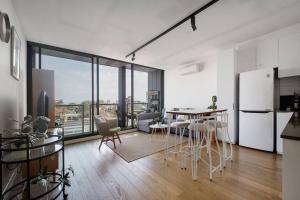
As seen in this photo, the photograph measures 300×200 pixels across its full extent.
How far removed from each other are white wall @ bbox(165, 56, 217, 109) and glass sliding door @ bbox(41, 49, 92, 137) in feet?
10.6

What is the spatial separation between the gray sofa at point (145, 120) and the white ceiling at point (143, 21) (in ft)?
8.25

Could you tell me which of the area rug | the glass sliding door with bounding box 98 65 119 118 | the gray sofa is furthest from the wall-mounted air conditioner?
the area rug

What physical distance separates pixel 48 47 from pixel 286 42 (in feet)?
17.7

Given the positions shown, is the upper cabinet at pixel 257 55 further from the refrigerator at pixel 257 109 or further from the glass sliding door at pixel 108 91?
the glass sliding door at pixel 108 91

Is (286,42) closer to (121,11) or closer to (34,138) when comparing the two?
(121,11)

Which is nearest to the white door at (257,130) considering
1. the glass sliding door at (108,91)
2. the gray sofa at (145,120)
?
the gray sofa at (145,120)

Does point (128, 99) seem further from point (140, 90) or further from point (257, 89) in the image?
point (257, 89)

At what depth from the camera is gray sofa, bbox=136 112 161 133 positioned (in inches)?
196

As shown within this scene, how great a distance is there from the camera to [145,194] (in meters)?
1.75

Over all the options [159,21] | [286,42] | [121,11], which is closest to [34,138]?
[121,11]

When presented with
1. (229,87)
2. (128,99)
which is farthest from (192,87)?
(128,99)

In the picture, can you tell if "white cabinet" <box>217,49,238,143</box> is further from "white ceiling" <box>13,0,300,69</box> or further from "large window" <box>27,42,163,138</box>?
"large window" <box>27,42,163,138</box>

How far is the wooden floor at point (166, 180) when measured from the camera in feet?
5.71

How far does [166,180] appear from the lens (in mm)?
2059
